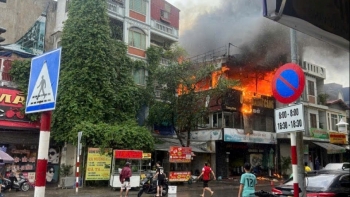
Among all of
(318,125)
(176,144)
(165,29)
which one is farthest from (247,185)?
(318,125)

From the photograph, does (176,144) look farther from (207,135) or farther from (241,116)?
(241,116)

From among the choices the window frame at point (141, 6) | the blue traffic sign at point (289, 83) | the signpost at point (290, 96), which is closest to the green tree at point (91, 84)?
the window frame at point (141, 6)

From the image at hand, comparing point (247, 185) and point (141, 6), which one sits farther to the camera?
point (141, 6)

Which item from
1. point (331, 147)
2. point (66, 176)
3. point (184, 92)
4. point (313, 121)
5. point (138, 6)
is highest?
point (138, 6)

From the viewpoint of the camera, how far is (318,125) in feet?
112

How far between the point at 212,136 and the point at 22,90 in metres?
14.9

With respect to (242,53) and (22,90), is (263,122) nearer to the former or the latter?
(242,53)

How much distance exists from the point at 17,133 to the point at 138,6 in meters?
13.5

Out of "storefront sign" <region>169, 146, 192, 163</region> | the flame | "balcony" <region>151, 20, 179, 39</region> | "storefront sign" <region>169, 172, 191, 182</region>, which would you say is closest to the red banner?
"storefront sign" <region>169, 146, 192, 163</region>

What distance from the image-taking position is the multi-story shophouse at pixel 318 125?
104 feet

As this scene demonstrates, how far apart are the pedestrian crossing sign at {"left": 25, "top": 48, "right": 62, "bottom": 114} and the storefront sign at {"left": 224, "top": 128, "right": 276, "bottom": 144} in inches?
904

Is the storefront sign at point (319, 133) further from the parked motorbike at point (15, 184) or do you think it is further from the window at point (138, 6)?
the parked motorbike at point (15, 184)

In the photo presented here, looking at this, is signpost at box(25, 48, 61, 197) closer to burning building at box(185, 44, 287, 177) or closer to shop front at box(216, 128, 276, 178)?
burning building at box(185, 44, 287, 177)

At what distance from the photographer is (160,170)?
15133 millimetres
